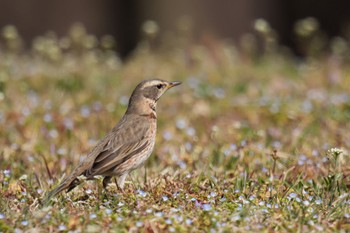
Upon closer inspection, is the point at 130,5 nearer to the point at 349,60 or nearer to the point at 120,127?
the point at 349,60

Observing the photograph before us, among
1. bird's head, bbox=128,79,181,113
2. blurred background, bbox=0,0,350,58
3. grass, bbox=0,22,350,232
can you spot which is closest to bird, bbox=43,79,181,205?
bird's head, bbox=128,79,181,113

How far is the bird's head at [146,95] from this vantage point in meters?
7.65

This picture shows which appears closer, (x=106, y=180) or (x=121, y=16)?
(x=106, y=180)

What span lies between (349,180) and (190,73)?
5.93 m

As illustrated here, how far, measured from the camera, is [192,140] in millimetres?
9016

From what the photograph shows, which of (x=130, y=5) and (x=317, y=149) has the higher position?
(x=130, y=5)

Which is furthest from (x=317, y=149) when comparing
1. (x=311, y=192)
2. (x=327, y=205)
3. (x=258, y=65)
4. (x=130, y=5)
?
(x=130, y=5)

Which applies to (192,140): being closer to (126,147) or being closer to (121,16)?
(126,147)

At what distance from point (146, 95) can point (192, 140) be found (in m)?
1.51

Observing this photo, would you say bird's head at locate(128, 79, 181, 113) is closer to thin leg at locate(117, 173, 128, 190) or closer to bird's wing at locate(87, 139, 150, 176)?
bird's wing at locate(87, 139, 150, 176)

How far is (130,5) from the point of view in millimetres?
19953

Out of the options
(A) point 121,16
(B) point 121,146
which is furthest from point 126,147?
(A) point 121,16

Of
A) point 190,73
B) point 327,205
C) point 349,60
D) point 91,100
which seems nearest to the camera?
point 327,205

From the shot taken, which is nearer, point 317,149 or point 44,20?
point 317,149
